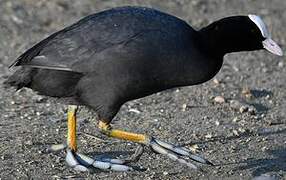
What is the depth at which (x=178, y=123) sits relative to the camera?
7223 mm

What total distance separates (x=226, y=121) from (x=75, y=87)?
197 centimetres

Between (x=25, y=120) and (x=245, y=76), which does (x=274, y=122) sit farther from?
(x=25, y=120)

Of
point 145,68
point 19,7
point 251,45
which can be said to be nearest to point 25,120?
point 145,68

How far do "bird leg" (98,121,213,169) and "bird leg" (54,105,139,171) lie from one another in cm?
10

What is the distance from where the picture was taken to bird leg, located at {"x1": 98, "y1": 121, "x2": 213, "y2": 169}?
6.04 metres

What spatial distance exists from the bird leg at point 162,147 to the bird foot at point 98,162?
3.3 inches

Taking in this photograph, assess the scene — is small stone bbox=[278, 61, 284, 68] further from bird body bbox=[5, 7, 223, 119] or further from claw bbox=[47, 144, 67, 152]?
claw bbox=[47, 144, 67, 152]

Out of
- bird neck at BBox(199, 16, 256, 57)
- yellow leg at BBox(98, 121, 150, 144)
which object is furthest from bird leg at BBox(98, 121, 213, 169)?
bird neck at BBox(199, 16, 256, 57)

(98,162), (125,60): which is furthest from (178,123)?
(125,60)

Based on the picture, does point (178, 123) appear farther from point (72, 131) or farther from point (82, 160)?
point (82, 160)

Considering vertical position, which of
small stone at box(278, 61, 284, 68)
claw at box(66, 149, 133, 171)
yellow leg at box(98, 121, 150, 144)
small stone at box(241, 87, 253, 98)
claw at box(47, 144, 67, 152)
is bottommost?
small stone at box(278, 61, 284, 68)

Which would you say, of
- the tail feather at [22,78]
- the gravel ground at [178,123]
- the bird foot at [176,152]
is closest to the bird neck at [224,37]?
the bird foot at [176,152]

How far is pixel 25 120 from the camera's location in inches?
282

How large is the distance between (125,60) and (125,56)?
3cm
